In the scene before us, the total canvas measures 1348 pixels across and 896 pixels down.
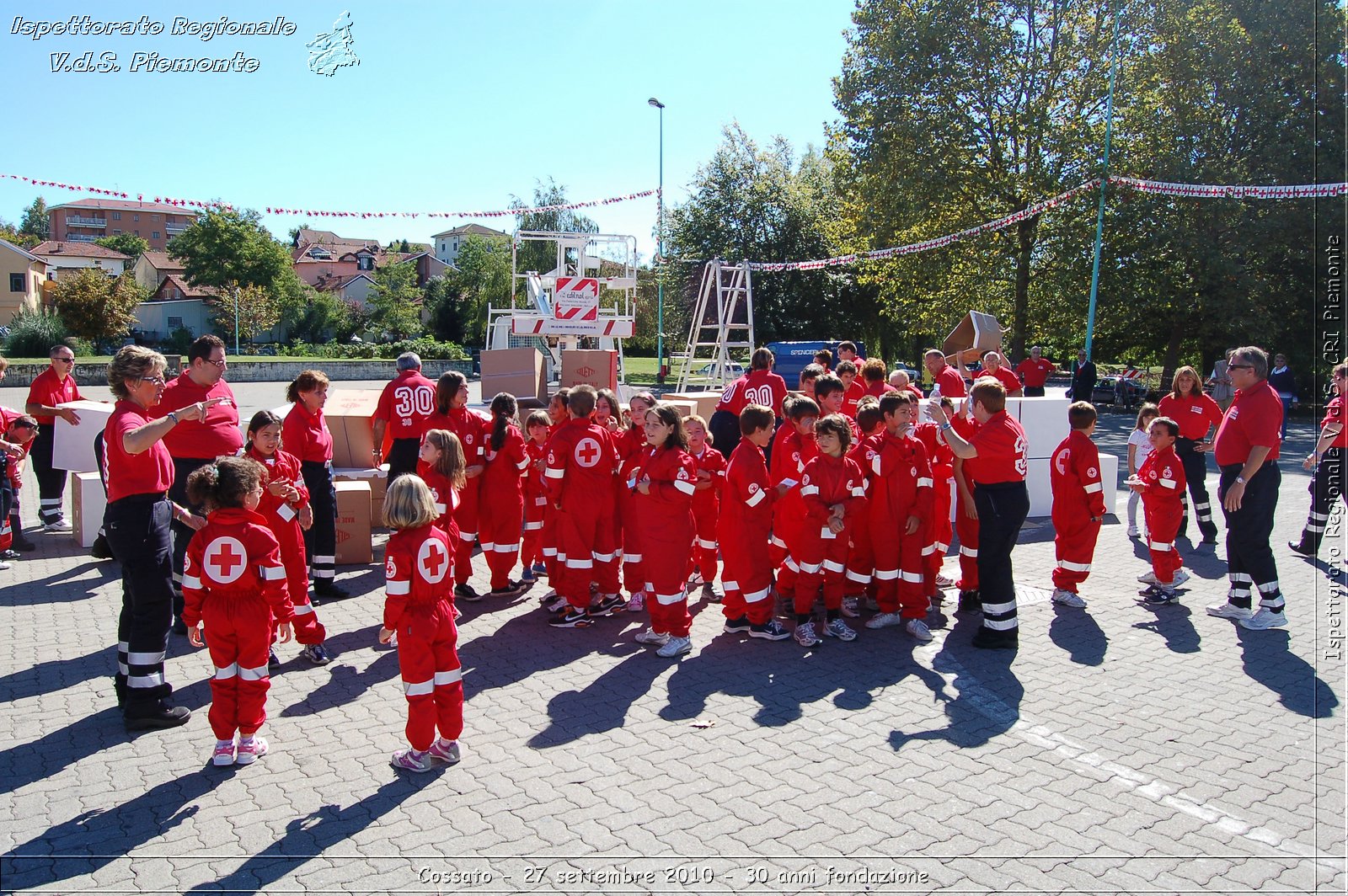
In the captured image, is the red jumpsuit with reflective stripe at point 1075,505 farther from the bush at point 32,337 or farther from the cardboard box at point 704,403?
the bush at point 32,337

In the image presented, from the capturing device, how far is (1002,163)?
2683 cm

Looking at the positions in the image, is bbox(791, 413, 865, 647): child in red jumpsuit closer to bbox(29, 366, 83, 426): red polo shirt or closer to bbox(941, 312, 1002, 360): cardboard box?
bbox(941, 312, 1002, 360): cardboard box

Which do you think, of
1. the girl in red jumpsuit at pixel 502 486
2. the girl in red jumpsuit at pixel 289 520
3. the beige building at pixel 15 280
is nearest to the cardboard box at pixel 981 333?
the girl in red jumpsuit at pixel 502 486

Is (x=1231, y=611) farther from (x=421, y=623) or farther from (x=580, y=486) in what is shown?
(x=421, y=623)

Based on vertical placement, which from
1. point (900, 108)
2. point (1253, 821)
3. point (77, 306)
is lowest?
point (1253, 821)

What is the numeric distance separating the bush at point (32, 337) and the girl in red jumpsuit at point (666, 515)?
51681 millimetres

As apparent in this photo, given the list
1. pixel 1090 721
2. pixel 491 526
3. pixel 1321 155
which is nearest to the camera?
pixel 1090 721

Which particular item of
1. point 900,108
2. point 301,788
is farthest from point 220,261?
point 301,788

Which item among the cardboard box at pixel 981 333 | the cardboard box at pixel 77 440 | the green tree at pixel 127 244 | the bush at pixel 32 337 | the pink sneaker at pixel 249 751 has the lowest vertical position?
the pink sneaker at pixel 249 751

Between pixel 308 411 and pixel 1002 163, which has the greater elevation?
pixel 1002 163

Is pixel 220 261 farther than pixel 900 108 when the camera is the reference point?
Yes

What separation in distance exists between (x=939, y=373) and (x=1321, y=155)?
25.0 metres

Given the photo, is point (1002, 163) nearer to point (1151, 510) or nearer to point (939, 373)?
point (939, 373)

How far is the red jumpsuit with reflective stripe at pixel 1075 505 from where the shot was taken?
7.07 metres
